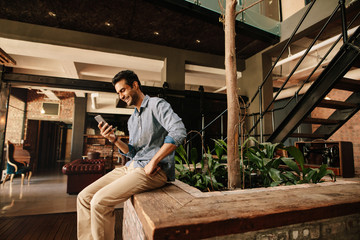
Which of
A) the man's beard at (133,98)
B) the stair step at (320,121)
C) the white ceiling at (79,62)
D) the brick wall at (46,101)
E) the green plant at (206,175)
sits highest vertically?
the white ceiling at (79,62)

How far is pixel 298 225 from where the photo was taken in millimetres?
945

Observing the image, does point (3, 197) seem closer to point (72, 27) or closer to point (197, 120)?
point (72, 27)

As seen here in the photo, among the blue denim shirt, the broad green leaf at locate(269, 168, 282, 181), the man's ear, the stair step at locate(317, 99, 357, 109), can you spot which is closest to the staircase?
the stair step at locate(317, 99, 357, 109)

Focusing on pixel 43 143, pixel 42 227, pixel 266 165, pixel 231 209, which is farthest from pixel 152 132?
pixel 43 143

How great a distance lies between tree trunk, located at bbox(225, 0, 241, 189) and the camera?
1511 mm

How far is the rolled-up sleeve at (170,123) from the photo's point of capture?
1191mm

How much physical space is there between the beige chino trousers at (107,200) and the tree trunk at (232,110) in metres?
0.54

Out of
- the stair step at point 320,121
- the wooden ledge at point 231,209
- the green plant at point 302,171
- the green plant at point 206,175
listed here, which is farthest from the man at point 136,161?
Answer: the stair step at point 320,121

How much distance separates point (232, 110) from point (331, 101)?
161 cm

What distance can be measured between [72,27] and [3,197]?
152 inches

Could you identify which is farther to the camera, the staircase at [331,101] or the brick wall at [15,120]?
the brick wall at [15,120]

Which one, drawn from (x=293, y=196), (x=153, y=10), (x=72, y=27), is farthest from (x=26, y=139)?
(x=293, y=196)

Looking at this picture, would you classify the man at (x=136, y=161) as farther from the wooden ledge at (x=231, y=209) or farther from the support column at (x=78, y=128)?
the support column at (x=78, y=128)

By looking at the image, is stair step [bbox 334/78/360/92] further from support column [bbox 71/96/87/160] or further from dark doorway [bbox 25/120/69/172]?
dark doorway [bbox 25/120/69/172]
